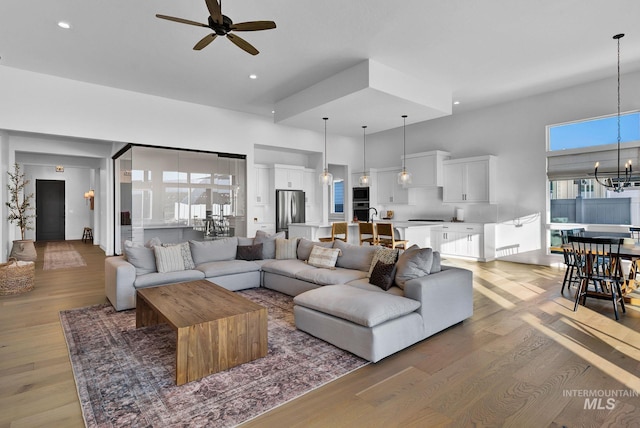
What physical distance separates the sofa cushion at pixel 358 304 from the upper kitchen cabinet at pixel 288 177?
5677 millimetres

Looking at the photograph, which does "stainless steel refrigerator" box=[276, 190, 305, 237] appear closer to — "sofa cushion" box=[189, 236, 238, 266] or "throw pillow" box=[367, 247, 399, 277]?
"sofa cushion" box=[189, 236, 238, 266]

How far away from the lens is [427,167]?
8344mm

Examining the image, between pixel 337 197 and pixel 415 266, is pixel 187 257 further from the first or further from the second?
pixel 337 197

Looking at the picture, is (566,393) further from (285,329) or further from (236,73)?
(236,73)

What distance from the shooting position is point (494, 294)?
187 inches

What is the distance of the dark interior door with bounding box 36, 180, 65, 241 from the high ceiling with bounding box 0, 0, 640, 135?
8384 mm

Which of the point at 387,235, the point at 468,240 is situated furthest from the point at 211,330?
the point at 468,240

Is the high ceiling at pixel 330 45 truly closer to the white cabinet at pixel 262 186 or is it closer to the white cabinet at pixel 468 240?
the white cabinet at pixel 262 186

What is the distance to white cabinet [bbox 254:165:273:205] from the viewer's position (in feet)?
28.1

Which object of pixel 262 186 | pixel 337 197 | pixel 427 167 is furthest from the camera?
pixel 337 197

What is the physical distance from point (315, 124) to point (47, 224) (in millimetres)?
10816

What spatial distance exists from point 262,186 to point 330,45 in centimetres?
473

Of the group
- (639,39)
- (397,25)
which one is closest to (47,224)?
(397,25)

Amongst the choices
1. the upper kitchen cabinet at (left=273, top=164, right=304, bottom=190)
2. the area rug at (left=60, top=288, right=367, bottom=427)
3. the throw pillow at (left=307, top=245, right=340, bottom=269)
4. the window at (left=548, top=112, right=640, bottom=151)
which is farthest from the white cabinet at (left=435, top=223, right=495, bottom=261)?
the area rug at (left=60, top=288, right=367, bottom=427)
